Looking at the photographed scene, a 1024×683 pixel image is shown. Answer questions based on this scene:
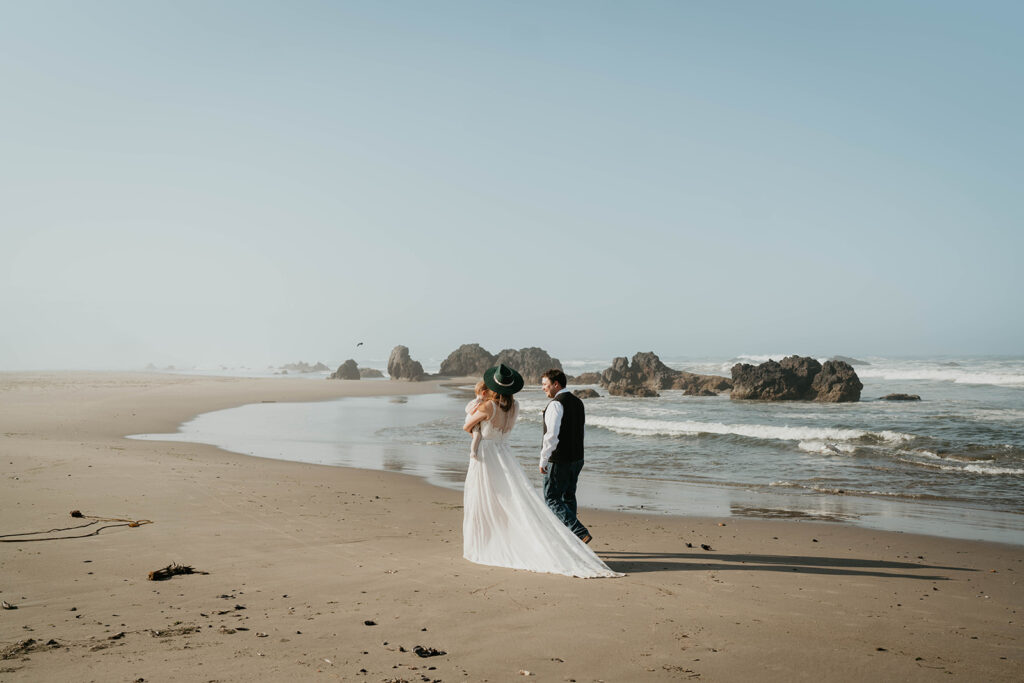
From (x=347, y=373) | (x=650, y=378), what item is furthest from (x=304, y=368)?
(x=650, y=378)

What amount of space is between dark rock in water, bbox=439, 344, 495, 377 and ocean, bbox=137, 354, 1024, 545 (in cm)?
3446

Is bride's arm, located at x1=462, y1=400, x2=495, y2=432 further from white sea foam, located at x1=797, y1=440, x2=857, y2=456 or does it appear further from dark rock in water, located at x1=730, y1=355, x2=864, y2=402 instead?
dark rock in water, located at x1=730, y1=355, x2=864, y2=402

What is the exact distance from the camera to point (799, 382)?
3275 cm

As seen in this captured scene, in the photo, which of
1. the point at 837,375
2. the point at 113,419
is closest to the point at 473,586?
the point at 113,419

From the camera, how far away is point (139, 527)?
24.4 feet

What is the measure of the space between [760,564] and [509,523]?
2622 mm

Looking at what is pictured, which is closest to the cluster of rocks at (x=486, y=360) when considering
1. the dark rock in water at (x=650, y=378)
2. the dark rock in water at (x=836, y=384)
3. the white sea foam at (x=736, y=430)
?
the dark rock in water at (x=650, y=378)

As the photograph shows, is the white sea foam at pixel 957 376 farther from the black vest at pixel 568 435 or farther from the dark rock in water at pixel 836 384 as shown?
the black vest at pixel 568 435

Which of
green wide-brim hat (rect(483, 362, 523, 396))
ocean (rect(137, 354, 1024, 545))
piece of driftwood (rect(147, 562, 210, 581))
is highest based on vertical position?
green wide-brim hat (rect(483, 362, 523, 396))

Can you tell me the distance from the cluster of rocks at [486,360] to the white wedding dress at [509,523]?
5180 cm

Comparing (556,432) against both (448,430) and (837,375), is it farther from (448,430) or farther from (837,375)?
(837,375)

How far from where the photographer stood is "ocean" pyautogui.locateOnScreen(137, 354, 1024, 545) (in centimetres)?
1065

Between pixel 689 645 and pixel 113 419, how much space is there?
20.8m

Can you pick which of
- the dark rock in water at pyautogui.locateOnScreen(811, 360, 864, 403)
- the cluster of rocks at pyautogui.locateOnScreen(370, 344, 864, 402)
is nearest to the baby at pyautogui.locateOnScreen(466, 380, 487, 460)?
the cluster of rocks at pyautogui.locateOnScreen(370, 344, 864, 402)
